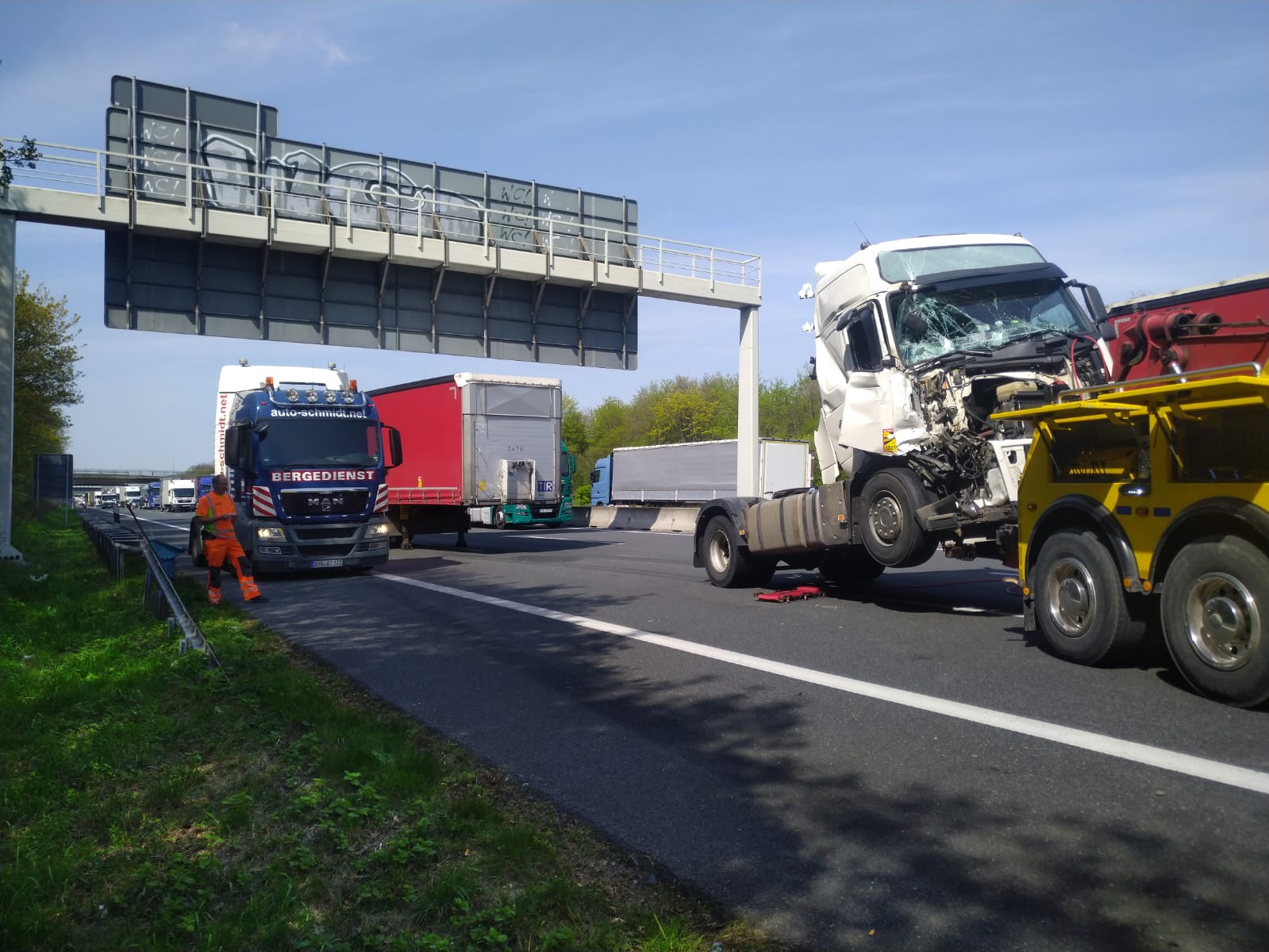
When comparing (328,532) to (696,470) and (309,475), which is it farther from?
(696,470)

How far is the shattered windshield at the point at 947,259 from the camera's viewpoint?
9695mm

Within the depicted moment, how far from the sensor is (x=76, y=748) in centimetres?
558

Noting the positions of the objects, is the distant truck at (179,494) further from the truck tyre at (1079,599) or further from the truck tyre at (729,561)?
the truck tyre at (1079,599)

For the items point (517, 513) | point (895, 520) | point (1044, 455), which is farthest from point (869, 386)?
point (517, 513)

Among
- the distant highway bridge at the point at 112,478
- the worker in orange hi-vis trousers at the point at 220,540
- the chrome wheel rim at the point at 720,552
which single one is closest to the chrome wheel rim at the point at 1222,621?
the chrome wheel rim at the point at 720,552

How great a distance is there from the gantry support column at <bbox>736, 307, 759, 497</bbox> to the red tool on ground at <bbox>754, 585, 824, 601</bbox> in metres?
15.7

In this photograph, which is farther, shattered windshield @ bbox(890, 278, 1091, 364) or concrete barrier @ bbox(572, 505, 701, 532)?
concrete barrier @ bbox(572, 505, 701, 532)

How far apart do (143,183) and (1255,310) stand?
66.9ft

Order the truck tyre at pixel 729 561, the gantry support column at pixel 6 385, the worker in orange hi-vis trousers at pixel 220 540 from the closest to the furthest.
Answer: the truck tyre at pixel 729 561 < the worker in orange hi-vis trousers at pixel 220 540 < the gantry support column at pixel 6 385

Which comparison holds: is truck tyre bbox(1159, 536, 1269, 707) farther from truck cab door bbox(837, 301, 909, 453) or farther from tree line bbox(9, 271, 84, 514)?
tree line bbox(9, 271, 84, 514)

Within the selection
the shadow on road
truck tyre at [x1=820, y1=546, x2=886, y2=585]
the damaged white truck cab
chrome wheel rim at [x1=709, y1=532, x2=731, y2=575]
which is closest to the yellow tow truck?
the damaged white truck cab

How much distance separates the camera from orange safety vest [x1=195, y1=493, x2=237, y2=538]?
12906mm

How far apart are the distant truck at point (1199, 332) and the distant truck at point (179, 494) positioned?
69682mm

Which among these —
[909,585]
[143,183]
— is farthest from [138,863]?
[143,183]
